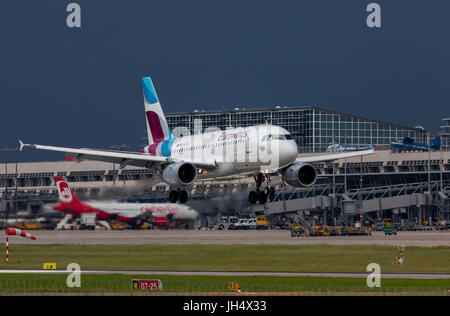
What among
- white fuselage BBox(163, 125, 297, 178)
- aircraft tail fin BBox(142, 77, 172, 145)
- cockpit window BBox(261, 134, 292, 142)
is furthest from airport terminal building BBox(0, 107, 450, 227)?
cockpit window BBox(261, 134, 292, 142)

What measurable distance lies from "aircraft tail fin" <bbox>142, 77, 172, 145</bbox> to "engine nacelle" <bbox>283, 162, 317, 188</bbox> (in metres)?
17.8

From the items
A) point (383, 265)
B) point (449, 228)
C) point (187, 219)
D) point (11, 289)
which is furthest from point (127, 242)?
point (449, 228)

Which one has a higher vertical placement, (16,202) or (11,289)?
(16,202)

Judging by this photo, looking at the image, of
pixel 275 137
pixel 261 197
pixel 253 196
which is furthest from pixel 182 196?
pixel 275 137

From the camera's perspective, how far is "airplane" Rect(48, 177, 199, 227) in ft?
305

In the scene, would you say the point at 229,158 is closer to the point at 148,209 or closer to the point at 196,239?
the point at 148,209

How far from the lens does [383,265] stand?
88.0 m

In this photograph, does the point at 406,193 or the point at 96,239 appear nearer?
the point at 96,239

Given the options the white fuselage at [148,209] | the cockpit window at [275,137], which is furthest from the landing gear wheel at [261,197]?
the white fuselage at [148,209]

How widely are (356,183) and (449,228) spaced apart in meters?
27.3

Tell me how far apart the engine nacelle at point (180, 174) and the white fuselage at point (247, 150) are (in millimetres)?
1256

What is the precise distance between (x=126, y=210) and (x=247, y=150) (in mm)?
31165

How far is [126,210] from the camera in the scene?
104m
